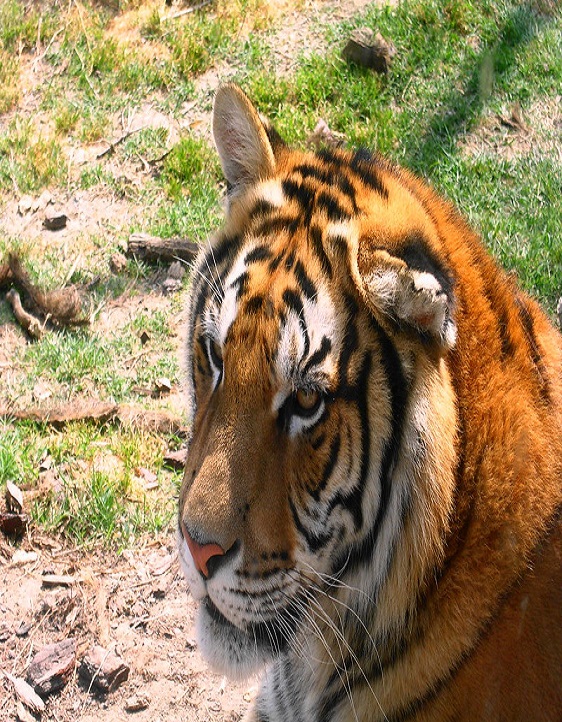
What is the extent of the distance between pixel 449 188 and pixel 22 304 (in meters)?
2.64

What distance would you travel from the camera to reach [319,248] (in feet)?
8.92

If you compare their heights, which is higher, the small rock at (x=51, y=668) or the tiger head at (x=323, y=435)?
the tiger head at (x=323, y=435)

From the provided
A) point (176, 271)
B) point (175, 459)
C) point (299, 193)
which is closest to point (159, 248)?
point (176, 271)

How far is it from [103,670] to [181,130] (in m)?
3.92

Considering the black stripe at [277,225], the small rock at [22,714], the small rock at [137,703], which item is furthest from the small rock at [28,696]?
the black stripe at [277,225]

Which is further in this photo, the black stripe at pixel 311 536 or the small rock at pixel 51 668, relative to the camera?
the small rock at pixel 51 668

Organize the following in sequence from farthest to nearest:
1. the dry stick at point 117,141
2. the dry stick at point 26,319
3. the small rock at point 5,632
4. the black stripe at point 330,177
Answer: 1. the dry stick at point 117,141
2. the dry stick at point 26,319
3. the small rock at point 5,632
4. the black stripe at point 330,177

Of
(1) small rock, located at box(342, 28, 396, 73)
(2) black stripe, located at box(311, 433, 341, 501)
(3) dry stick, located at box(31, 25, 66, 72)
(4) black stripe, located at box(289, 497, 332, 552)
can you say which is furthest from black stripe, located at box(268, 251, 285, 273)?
(3) dry stick, located at box(31, 25, 66, 72)

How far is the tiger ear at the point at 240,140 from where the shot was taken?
122 inches

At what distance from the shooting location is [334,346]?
2564 mm

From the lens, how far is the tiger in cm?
254

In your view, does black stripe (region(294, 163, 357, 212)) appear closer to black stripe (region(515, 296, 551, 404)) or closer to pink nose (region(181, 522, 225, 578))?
black stripe (region(515, 296, 551, 404))

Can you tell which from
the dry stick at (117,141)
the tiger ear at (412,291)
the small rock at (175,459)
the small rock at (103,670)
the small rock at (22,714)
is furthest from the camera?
the dry stick at (117,141)

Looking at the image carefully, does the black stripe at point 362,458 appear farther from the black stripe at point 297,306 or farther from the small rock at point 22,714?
the small rock at point 22,714
